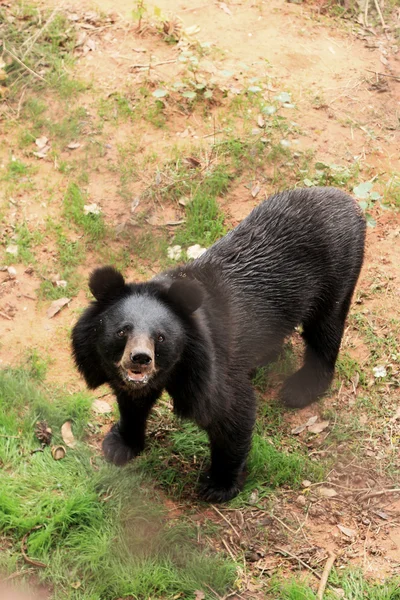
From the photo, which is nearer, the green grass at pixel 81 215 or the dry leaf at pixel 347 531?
the dry leaf at pixel 347 531

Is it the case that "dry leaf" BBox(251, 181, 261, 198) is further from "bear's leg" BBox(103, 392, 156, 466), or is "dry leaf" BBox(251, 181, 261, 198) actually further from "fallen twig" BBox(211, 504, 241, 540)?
"fallen twig" BBox(211, 504, 241, 540)

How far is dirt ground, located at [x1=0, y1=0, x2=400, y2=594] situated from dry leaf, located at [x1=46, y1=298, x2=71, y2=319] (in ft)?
0.14

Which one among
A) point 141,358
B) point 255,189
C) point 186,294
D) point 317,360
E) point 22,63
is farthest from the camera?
point 22,63

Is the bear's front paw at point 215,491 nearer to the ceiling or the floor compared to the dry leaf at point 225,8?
nearer to the floor

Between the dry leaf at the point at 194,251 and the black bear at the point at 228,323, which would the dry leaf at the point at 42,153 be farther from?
the black bear at the point at 228,323

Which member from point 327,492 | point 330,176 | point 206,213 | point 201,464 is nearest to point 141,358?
point 201,464

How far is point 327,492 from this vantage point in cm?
480

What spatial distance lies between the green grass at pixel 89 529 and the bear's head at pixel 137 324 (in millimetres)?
778

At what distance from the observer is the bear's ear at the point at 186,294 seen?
4004mm

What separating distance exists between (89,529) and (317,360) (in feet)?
6.71

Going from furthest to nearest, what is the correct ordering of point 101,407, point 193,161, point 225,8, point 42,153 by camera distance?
point 225,8
point 42,153
point 193,161
point 101,407

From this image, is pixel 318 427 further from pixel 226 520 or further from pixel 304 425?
pixel 226 520

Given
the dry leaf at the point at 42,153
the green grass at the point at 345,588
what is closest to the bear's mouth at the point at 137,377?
the green grass at the point at 345,588

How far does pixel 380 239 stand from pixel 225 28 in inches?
115
